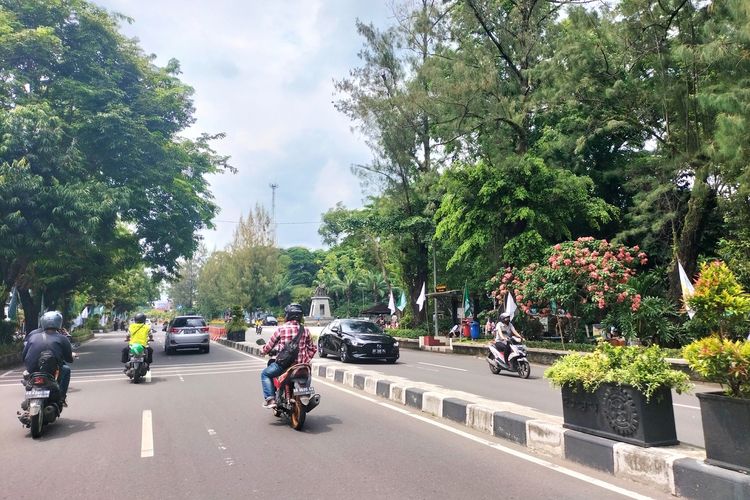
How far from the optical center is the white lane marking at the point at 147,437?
5.88 m

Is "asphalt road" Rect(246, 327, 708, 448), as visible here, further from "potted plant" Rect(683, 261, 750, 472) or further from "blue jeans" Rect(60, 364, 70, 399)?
"blue jeans" Rect(60, 364, 70, 399)

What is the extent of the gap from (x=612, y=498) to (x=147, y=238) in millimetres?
23646

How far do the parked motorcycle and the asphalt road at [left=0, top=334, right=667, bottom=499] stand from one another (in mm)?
205

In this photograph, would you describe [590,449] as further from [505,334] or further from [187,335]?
[187,335]

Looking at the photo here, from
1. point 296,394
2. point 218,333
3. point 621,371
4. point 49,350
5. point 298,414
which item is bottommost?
point 298,414

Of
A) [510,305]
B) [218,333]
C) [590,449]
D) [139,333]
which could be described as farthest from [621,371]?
[218,333]

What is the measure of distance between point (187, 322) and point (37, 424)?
16723 mm

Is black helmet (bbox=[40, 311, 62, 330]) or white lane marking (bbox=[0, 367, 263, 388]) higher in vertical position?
black helmet (bbox=[40, 311, 62, 330])

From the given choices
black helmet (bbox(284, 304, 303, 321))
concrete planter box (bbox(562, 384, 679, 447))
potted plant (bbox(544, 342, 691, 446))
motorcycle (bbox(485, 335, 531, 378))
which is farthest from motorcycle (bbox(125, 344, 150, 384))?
concrete planter box (bbox(562, 384, 679, 447))

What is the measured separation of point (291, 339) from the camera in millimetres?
7215

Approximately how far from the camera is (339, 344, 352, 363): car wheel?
664 inches

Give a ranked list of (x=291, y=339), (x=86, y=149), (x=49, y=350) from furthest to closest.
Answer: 1. (x=86, y=149)
2. (x=291, y=339)
3. (x=49, y=350)

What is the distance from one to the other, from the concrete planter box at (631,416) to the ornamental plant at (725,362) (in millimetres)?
531

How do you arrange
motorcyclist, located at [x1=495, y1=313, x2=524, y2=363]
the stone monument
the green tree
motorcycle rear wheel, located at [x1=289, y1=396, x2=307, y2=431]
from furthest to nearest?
the stone monument
the green tree
motorcyclist, located at [x1=495, y1=313, x2=524, y2=363]
motorcycle rear wheel, located at [x1=289, y1=396, x2=307, y2=431]
